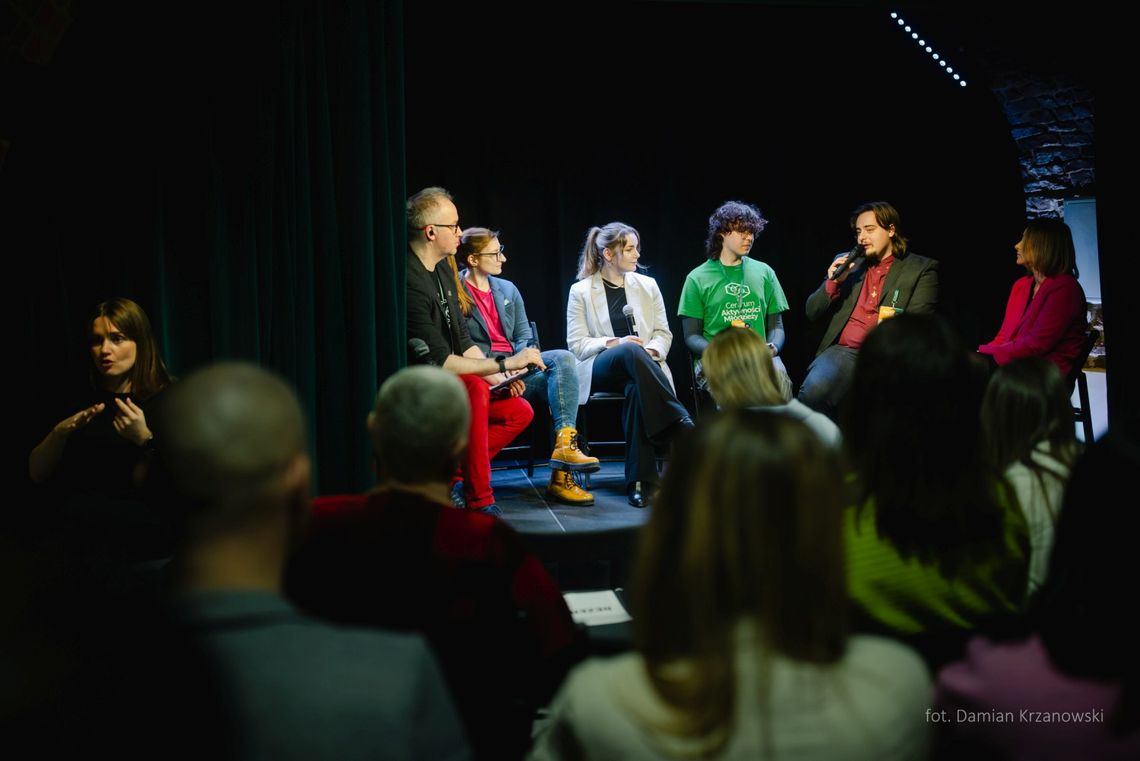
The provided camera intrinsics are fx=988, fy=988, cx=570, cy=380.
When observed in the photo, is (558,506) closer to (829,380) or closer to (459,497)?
(459,497)

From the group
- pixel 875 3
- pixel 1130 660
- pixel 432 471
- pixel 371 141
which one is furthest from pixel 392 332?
Result: pixel 1130 660

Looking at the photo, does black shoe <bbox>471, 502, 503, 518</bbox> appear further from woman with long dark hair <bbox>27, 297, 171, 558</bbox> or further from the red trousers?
woman with long dark hair <bbox>27, 297, 171, 558</bbox>

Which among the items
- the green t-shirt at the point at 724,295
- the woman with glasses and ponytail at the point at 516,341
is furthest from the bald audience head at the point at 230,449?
the green t-shirt at the point at 724,295

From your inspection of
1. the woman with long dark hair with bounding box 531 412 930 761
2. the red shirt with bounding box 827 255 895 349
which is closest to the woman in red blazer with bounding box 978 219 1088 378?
the red shirt with bounding box 827 255 895 349

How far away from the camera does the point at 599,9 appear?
5473mm

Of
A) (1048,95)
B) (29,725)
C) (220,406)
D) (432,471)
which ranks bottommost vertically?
(29,725)

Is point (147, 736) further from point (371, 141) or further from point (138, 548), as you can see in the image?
point (371, 141)

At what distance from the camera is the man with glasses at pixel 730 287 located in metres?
5.13

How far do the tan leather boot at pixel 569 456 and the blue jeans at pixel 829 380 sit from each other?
4.01ft

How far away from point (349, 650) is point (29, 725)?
0.34m

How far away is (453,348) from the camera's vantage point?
418cm

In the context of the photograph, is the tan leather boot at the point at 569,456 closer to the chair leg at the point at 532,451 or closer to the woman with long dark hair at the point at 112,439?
the chair leg at the point at 532,451

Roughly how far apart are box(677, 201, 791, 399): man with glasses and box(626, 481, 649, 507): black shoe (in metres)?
0.92

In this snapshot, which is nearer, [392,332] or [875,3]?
[392,332]
